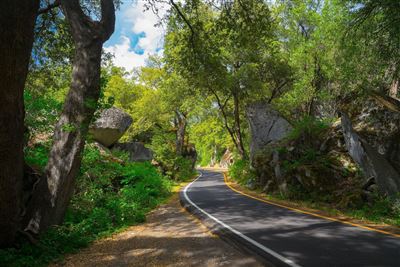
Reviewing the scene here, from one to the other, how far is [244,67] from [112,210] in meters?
16.6

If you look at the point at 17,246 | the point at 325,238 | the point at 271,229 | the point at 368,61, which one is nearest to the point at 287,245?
the point at 325,238

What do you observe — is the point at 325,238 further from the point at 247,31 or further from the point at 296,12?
the point at 296,12

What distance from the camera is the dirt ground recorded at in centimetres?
596

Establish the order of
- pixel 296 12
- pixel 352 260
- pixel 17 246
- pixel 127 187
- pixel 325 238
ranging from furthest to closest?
pixel 296 12 → pixel 127 187 → pixel 325 238 → pixel 17 246 → pixel 352 260

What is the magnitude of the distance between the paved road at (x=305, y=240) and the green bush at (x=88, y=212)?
3.18 meters

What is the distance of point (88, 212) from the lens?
31.2 ft

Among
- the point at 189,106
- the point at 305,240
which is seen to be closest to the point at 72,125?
the point at 305,240

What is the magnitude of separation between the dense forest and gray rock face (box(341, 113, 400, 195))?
5 centimetres

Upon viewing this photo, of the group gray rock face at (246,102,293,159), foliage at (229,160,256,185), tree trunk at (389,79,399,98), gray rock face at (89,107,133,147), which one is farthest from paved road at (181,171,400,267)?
gray rock face at (246,102,293,159)

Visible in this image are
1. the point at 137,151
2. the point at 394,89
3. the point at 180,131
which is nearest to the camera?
the point at 394,89

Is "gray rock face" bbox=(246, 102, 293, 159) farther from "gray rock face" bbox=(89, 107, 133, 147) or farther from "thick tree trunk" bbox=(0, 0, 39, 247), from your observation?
"thick tree trunk" bbox=(0, 0, 39, 247)

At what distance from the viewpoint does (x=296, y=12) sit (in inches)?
870

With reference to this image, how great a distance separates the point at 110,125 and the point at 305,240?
1315 cm

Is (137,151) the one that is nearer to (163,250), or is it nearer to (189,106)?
(189,106)
